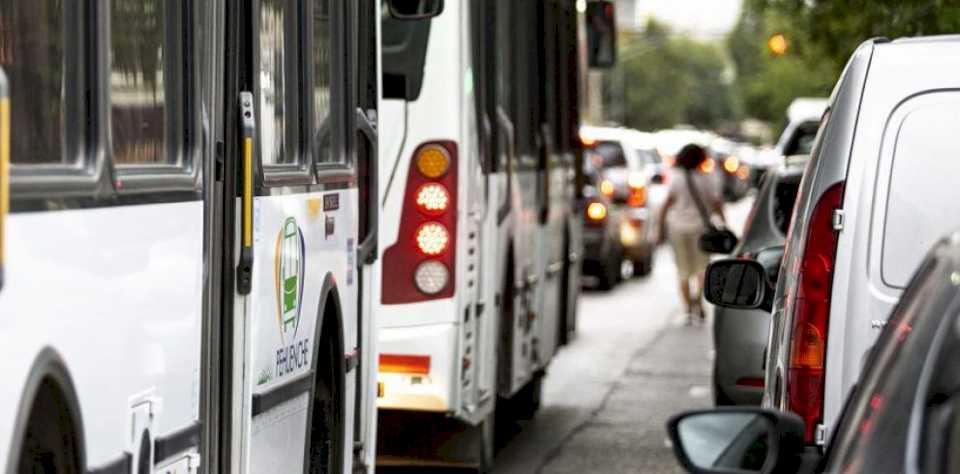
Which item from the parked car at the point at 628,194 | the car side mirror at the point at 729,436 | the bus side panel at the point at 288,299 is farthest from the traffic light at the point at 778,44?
the car side mirror at the point at 729,436

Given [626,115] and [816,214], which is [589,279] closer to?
[816,214]

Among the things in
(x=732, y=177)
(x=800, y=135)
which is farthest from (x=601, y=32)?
(x=732, y=177)

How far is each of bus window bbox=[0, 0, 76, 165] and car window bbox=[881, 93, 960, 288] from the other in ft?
7.34

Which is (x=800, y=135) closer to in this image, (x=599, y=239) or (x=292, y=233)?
(x=599, y=239)

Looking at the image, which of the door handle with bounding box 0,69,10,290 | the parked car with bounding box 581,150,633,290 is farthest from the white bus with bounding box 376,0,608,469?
the parked car with bounding box 581,150,633,290

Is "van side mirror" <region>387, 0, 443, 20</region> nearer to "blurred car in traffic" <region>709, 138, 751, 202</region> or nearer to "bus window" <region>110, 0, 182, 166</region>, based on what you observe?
"bus window" <region>110, 0, 182, 166</region>

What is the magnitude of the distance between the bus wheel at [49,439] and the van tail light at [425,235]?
5385 millimetres

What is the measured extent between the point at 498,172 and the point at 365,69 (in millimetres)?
2691

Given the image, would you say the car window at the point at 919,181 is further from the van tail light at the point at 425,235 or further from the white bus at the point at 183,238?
the van tail light at the point at 425,235

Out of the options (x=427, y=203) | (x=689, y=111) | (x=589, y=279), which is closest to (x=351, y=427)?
(x=427, y=203)

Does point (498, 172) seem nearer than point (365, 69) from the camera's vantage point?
No

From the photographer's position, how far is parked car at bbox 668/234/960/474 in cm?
370

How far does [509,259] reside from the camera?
38.5 feet

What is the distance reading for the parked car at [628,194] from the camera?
29.3 metres
